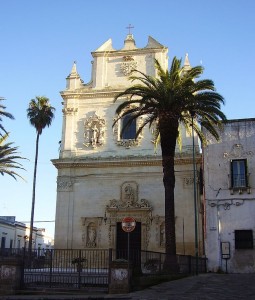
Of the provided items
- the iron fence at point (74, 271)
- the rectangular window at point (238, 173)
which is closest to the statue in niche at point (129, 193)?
the rectangular window at point (238, 173)

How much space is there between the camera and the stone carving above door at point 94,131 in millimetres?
35938

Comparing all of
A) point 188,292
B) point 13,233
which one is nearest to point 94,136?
point 188,292

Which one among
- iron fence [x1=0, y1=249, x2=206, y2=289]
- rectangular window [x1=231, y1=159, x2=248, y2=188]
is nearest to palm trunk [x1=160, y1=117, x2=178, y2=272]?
iron fence [x1=0, y1=249, x2=206, y2=289]

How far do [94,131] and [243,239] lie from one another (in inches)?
607

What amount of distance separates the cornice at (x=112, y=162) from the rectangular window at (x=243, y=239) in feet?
28.3

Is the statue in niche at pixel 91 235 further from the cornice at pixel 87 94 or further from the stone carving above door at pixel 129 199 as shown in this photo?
the cornice at pixel 87 94

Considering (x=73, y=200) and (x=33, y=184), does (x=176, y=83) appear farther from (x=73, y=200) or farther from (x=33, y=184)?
(x=33, y=184)

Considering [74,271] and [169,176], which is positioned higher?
[169,176]

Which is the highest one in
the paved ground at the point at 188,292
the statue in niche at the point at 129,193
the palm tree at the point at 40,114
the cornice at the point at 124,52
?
the cornice at the point at 124,52

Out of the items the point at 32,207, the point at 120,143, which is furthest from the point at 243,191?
the point at 32,207

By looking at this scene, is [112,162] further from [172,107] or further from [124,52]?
[172,107]

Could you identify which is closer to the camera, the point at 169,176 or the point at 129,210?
the point at 169,176

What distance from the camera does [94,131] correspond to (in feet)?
119

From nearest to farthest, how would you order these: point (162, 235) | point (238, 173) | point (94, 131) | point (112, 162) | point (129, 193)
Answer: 1. point (238, 173)
2. point (162, 235)
3. point (129, 193)
4. point (112, 162)
5. point (94, 131)
